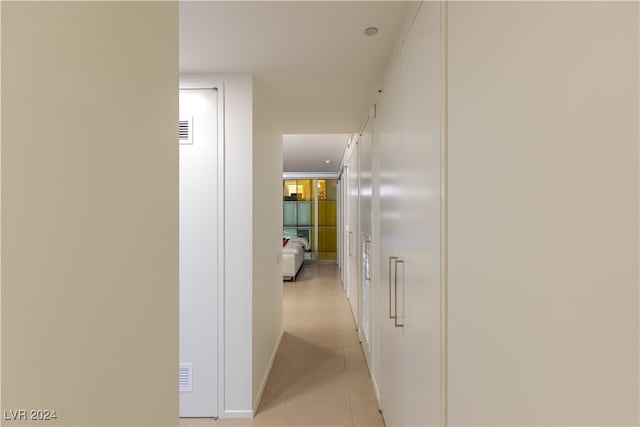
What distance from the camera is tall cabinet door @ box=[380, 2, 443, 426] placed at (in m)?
1.25

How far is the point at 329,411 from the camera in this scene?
8.61 ft

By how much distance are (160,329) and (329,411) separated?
6.53ft

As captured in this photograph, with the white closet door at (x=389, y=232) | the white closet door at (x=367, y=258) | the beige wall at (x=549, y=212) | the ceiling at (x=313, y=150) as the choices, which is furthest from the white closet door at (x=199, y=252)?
the ceiling at (x=313, y=150)

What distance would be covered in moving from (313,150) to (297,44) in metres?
4.61

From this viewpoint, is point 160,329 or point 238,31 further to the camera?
point 238,31

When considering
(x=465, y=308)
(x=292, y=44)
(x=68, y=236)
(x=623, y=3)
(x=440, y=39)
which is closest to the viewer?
(x=623, y=3)

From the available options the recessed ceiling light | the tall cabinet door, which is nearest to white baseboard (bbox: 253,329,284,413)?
the tall cabinet door

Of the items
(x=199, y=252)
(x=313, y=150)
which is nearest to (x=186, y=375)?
(x=199, y=252)

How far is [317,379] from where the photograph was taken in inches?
123

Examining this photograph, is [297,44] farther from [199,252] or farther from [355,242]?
[355,242]

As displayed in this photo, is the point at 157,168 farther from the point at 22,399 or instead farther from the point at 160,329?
the point at 22,399

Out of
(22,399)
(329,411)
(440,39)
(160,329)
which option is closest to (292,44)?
(440,39)

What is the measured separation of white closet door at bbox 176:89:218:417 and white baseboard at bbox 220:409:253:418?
0.07 meters

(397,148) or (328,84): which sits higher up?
(328,84)
